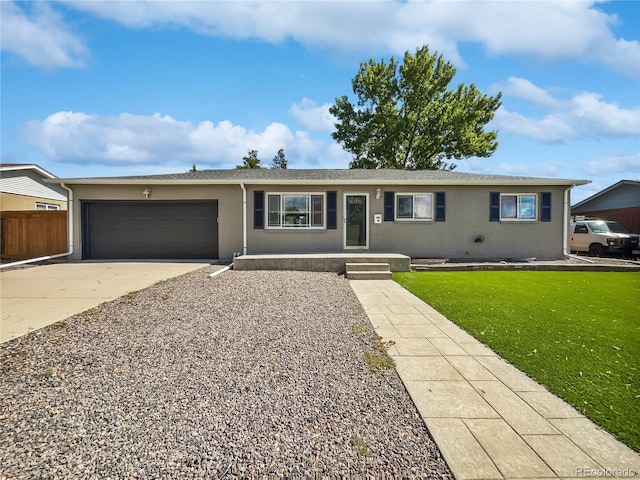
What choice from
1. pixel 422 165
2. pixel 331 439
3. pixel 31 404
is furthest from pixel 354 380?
pixel 422 165

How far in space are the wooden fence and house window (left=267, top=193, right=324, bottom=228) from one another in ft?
24.3

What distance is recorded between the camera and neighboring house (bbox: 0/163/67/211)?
46.0 feet

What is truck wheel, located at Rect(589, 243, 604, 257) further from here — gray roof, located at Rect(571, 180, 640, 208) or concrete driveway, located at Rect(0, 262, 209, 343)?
concrete driveway, located at Rect(0, 262, 209, 343)

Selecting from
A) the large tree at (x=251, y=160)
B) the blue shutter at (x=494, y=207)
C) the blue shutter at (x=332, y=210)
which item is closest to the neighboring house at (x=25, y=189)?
the blue shutter at (x=332, y=210)

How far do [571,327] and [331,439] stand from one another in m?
3.89

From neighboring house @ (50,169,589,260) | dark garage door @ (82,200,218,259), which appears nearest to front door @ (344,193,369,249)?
neighboring house @ (50,169,589,260)

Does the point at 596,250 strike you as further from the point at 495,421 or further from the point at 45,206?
the point at 45,206

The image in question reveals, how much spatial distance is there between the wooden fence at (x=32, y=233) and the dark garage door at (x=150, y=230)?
125 centimetres

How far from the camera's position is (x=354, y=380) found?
2758 mm

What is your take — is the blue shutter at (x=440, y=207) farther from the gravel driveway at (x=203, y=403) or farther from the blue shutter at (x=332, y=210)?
the gravel driveway at (x=203, y=403)

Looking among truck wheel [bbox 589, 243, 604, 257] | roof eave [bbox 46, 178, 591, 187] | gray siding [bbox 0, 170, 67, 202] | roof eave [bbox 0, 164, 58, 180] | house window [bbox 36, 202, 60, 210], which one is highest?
roof eave [bbox 0, 164, 58, 180]

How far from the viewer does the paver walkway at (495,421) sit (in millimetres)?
1801

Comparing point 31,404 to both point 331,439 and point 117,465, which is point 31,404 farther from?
point 331,439

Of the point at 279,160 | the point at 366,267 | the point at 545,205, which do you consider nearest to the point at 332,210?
the point at 366,267
